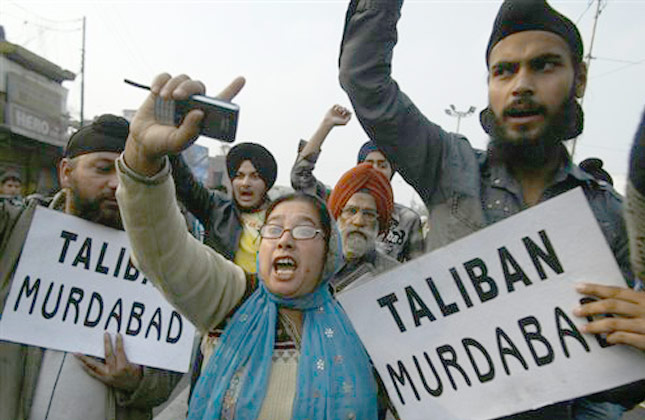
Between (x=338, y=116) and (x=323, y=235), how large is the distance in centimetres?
198

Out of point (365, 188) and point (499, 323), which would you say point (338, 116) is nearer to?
point (365, 188)

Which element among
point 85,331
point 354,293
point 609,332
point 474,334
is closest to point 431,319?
point 474,334

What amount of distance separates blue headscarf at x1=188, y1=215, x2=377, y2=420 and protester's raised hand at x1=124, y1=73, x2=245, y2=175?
1.92 feet

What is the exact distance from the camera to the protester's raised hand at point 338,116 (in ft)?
12.2

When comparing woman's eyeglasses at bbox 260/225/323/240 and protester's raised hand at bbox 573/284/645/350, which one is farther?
woman's eyeglasses at bbox 260/225/323/240

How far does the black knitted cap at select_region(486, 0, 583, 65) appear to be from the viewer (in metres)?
1.48

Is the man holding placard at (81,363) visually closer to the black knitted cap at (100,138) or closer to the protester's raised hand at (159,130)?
the black knitted cap at (100,138)

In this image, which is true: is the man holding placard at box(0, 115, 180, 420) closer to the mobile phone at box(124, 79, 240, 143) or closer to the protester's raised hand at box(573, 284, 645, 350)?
the mobile phone at box(124, 79, 240, 143)

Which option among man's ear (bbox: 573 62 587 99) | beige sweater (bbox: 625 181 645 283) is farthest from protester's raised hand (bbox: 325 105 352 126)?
beige sweater (bbox: 625 181 645 283)

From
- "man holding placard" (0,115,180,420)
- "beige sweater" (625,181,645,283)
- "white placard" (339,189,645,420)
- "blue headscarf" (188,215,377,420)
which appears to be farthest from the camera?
"man holding placard" (0,115,180,420)

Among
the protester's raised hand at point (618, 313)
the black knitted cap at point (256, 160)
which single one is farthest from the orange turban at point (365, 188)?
the protester's raised hand at point (618, 313)

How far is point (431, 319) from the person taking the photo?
157 cm

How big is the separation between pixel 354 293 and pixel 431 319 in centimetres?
25

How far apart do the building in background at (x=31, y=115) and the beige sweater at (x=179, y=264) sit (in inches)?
752
